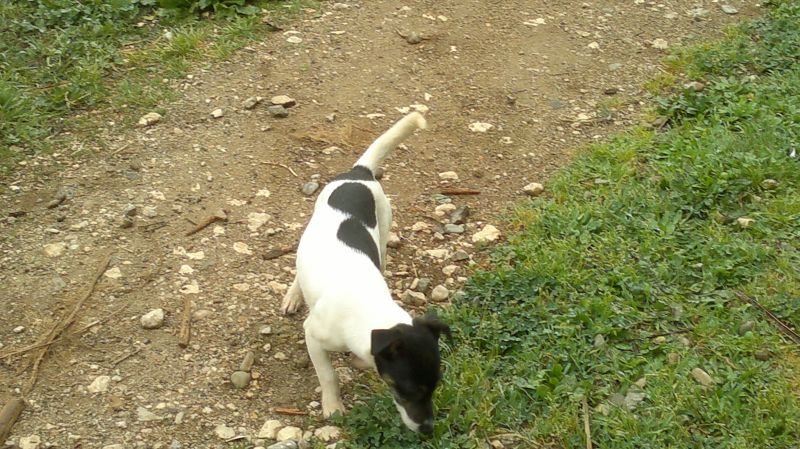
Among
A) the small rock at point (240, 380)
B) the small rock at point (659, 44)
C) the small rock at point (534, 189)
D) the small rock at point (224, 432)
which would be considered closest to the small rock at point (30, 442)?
the small rock at point (224, 432)

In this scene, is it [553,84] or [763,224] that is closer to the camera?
[763,224]

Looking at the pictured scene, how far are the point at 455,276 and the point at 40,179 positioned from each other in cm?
273

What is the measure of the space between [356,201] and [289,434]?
1.19 metres

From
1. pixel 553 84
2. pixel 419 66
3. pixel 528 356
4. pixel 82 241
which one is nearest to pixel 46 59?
pixel 82 241

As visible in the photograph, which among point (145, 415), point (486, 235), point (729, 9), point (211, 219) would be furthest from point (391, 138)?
point (729, 9)

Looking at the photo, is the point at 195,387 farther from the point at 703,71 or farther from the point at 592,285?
the point at 703,71

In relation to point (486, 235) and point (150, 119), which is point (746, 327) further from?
point (150, 119)

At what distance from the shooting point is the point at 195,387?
404cm

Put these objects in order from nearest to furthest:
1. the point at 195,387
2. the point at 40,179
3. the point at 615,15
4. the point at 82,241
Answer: the point at 195,387, the point at 82,241, the point at 40,179, the point at 615,15

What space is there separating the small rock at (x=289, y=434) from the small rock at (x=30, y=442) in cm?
105

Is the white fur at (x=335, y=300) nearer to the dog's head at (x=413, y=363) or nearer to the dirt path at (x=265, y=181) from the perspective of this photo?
the dog's head at (x=413, y=363)

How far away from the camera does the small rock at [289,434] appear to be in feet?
12.5

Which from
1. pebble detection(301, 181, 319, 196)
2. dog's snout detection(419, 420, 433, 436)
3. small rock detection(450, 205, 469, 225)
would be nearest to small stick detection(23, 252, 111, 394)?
pebble detection(301, 181, 319, 196)

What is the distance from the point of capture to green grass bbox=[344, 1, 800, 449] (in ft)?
12.4
